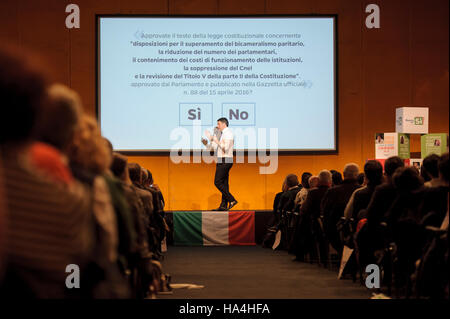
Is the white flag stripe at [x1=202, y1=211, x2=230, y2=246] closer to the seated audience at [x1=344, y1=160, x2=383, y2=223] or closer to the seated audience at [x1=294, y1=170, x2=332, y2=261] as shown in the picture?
the seated audience at [x1=294, y1=170, x2=332, y2=261]

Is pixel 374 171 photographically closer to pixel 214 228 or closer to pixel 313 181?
pixel 313 181

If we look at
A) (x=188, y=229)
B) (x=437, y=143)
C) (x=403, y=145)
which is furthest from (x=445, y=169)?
(x=188, y=229)

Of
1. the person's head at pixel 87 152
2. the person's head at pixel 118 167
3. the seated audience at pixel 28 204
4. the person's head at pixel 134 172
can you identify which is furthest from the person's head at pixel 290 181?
the seated audience at pixel 28 204

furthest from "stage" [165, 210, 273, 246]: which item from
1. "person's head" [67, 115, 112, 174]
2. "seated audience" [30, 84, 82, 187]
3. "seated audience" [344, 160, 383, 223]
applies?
"seated audience" [30, 84, 82, 187]

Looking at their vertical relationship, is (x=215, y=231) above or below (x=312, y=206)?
below

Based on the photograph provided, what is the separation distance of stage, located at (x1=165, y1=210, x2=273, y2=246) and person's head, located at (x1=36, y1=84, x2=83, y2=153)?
6.93 m

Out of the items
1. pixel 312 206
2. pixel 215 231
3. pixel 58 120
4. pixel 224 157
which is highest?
pixel 58 120

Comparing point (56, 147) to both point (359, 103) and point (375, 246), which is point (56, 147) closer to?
point (375, 246)

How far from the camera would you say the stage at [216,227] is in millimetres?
8312

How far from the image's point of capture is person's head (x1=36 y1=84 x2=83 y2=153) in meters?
1.38

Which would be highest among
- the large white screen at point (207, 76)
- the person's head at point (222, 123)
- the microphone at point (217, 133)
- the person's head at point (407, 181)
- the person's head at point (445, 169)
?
the large white screen at point (207, 76)

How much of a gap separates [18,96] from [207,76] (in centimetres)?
820

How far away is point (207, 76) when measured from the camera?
9.20 metres

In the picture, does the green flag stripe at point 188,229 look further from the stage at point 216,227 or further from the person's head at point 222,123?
the person's head at point 222,123
